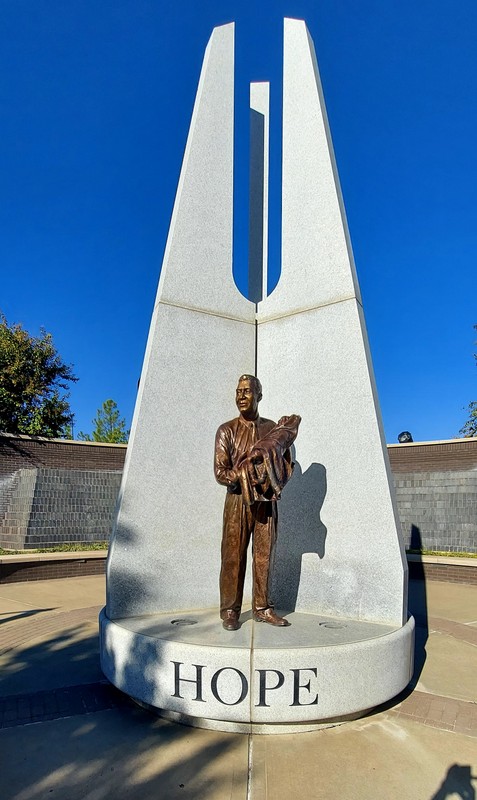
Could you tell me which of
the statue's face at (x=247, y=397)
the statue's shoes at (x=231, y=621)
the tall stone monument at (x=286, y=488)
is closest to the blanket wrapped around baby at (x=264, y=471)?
the statue's face at (x=247, y=397)

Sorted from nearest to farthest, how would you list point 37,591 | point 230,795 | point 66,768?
point 230,795 < point 66,768 < point 37,591

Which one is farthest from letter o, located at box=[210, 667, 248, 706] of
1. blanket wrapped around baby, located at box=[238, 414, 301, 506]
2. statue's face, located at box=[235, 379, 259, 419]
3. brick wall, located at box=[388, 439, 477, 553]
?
brick wall, located at box=[388, 439, 477, 553]

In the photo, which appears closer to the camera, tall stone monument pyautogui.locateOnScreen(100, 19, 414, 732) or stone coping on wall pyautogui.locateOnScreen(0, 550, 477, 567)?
tall stone monument pyautogui.locateOnScreen(100, 19, 414, 732)

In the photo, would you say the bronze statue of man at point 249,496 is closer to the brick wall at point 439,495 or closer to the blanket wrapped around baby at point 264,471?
the blanket wrapped around baby at point 264,471

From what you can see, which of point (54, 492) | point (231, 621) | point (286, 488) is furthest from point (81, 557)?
point (231, 621)

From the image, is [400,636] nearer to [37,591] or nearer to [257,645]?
[257,645]

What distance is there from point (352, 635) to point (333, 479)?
56.7 inches

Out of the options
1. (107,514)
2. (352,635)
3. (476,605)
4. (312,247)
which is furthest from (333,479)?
(107,514)

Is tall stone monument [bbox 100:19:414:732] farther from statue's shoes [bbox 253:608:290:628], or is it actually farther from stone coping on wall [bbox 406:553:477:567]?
stone coping on wall [bbox 406:553:477:567]

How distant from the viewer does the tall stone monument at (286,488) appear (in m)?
3.51

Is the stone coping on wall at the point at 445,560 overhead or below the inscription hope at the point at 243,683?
overhead

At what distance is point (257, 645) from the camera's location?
141 inches

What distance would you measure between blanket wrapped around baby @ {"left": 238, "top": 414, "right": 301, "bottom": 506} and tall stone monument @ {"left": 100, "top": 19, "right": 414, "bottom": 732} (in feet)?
3.41

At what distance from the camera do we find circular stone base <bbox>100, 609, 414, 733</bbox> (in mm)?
3406
